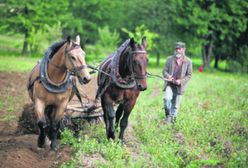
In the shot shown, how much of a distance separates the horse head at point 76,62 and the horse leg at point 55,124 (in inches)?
32.9

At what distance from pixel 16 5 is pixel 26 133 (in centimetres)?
2389

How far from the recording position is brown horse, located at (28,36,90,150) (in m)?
9.21

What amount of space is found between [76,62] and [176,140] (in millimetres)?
3523

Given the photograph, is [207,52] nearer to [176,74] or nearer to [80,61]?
[176,74]

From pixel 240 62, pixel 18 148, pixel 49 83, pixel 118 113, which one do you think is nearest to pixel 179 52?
pixel 118 113

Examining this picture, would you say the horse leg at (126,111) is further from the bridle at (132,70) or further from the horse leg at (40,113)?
the horse leg at (40,113)

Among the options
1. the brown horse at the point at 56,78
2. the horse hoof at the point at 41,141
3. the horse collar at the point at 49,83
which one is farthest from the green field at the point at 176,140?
the horse collar at the point at 49,83

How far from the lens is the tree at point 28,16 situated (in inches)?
1356

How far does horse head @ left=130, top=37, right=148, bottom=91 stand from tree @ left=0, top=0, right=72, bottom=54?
25305 mm

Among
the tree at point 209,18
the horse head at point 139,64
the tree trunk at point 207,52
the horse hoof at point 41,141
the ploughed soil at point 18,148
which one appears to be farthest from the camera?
the tree trunk at point 207,52

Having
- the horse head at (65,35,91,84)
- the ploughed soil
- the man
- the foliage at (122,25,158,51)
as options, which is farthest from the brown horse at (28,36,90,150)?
the foliage at (122,25,158,51)

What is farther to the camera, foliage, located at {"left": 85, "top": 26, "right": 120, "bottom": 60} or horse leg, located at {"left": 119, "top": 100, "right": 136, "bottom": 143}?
foliage, located at {"left": 85, "top": 26, "right": 120, "bottom": 60}

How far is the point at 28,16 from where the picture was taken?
35.3 metres

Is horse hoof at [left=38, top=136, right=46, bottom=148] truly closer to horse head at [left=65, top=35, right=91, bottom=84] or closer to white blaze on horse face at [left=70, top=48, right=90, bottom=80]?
horse head at [left=65, top=35, right=91, bottom=84]
